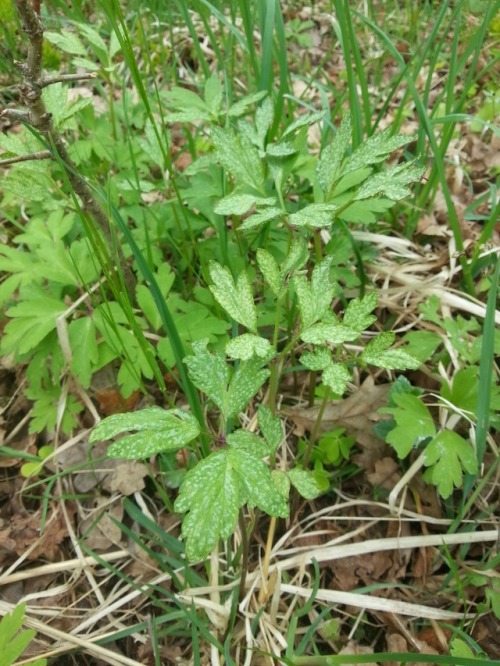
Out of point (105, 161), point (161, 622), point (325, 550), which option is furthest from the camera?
point (105, 161)

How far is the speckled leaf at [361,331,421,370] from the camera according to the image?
1100 mm

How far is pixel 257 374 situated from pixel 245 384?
35 millimetres

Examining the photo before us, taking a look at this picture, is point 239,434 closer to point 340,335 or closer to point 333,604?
point 340,335

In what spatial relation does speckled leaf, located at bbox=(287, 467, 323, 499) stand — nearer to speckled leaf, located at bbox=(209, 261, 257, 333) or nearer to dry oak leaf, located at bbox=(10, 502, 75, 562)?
speckled leaf, located at bbox=(209, 261, 257, 333)

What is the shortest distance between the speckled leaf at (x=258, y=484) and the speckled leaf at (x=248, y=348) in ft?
0.67

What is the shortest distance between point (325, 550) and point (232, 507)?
0.70m

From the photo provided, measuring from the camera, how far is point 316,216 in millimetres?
1179

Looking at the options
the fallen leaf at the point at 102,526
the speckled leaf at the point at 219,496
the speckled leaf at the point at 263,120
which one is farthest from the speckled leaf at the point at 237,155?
the fallen leaf at the point at 102,526

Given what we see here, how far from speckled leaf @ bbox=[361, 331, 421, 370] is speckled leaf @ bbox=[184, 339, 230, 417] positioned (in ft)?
1.07

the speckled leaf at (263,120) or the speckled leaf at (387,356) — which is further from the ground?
the speckled leaf at (263,120)

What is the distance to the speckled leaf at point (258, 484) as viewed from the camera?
992 mm

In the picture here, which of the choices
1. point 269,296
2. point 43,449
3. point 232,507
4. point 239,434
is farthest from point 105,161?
point 232,507

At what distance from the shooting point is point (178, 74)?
9.65 feet

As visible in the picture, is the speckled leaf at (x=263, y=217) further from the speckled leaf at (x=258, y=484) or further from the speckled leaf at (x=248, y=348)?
the speckled leaf at (x=258, y=484)
